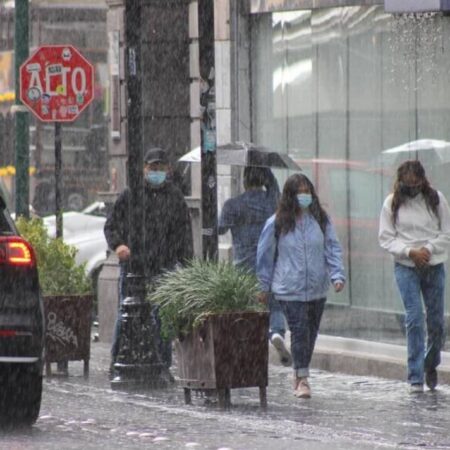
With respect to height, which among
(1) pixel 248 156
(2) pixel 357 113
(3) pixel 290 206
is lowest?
(3) pixel 290 206

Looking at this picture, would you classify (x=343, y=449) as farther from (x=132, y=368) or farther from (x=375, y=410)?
(x=132, y=368)

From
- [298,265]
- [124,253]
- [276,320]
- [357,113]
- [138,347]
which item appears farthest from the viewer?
[357,113]

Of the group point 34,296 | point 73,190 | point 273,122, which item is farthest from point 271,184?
point 73,190

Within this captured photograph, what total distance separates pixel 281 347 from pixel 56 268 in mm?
1960

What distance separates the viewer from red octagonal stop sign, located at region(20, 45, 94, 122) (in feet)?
59.3

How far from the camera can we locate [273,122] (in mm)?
18156

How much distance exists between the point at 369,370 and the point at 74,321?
2445 mm

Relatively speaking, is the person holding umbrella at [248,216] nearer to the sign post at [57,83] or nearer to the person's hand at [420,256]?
the sign post at [57,83]

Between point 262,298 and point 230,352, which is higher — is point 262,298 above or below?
above

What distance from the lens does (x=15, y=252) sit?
1102 cm

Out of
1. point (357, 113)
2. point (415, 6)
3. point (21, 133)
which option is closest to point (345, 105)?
point (357, 113)

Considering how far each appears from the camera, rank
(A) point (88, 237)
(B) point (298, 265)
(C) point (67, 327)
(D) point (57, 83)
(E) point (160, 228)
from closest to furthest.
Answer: (B) point (298, 265) → (E) point (160, 228) → (C) point (67, 327) → (D) point (57, 83) → (A) point (88, 237)

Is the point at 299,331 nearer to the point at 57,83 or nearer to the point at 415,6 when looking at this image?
the point at 415,6

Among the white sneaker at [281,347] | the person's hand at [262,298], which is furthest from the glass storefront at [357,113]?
the person's hand at [262,298]
